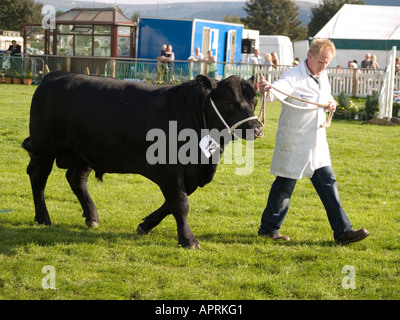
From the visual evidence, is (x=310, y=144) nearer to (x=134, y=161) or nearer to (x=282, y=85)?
(x=282, y=85)

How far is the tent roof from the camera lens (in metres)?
31.9

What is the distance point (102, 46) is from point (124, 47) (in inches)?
42.1

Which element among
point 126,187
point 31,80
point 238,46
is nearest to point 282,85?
point 126,187

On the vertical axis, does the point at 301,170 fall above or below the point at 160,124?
below

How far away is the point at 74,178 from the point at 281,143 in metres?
2.29

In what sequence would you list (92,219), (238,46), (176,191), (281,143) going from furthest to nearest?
(238,46) < (92,219) < (281,143) < (176,191)

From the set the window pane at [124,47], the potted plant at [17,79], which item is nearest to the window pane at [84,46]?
the window pane at [124,47]

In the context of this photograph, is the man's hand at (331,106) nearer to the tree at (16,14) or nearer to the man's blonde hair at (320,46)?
the man's blonde hair at (320,46)

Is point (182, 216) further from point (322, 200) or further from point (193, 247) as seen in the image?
point (322, 200)

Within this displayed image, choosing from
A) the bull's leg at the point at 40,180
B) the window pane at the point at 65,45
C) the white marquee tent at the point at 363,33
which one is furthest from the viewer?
the white marquee tent at the point at 363,33

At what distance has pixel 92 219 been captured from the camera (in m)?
6.62

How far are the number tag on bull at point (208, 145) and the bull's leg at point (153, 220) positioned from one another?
0.87 m

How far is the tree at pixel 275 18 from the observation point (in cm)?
8950

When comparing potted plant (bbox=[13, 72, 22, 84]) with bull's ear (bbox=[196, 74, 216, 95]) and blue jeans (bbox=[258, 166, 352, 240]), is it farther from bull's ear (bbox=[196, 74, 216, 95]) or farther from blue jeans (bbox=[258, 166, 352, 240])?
bull's ear (bbox=[196, 74, 216, 95])
